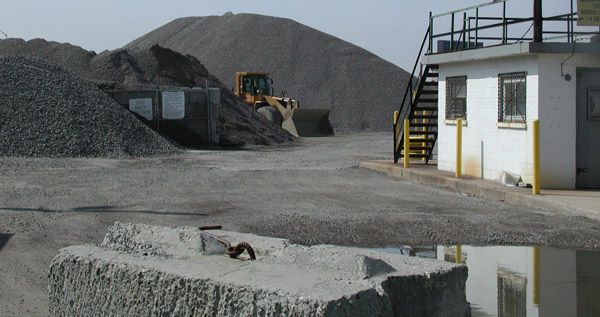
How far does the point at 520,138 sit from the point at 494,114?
131 centimetres

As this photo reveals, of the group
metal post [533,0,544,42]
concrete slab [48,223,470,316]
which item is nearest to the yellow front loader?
metal post [533,0,544,42]

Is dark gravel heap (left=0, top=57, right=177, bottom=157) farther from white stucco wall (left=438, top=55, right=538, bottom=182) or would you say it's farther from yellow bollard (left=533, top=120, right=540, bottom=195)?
yellow bollard (left=533, top=120, right=540, bottom=195)

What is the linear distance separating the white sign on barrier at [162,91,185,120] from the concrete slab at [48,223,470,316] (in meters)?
26.3

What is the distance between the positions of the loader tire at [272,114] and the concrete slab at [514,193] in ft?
88.1

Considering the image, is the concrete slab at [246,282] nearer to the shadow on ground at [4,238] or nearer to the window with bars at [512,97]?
the shadow on ground at [4,238]

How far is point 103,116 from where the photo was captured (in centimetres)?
2788

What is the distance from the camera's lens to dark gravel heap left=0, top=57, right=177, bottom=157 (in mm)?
24953

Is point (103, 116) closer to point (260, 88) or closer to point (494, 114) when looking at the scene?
point (494, 114)

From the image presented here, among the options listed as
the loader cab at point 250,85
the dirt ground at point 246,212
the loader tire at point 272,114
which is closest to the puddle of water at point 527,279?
the dirt ground at point 246,212

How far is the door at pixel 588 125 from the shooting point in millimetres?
15422

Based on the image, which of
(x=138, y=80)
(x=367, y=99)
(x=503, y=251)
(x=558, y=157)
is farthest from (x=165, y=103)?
(x=367, y=99)

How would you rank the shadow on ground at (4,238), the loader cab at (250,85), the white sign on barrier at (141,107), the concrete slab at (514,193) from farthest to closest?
the loader cab at (250,85)
the white sign on barrier at (141,107)
the concrete slab at (514,193)
the shadow on ground at (4,238)

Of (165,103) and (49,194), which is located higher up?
(165,103)

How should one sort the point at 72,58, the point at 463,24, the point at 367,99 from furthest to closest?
the point at 367,99 → the point at 72,58 → the point at 463,24
